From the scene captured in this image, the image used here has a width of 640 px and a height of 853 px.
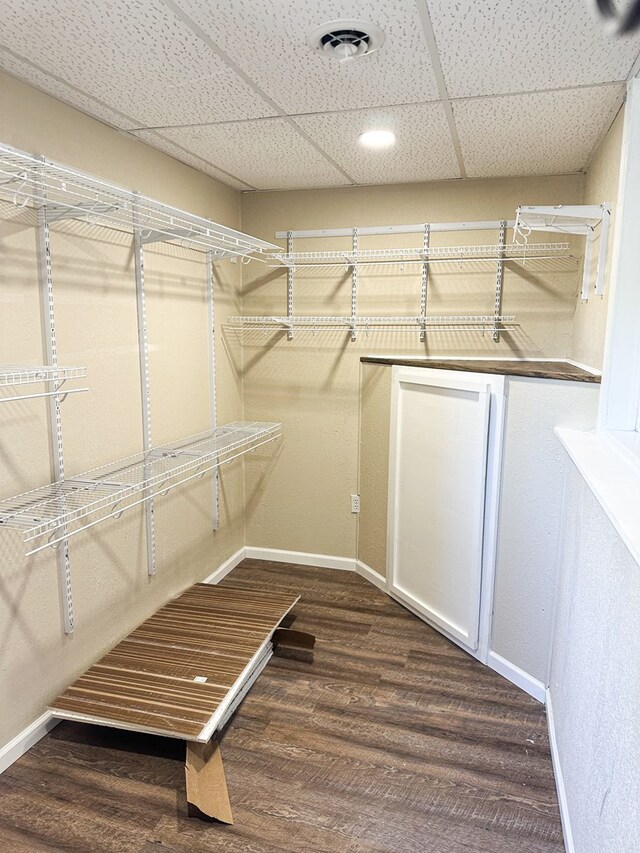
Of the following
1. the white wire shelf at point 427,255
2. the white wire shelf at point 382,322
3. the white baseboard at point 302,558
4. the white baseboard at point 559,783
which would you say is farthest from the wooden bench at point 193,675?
the white wire shelf at point 427,255

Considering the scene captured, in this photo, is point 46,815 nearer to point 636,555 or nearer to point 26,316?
point 26,316

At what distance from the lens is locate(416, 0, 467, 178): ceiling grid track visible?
4.38 ft

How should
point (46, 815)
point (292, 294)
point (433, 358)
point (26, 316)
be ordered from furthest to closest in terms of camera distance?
point (292, 294) → point (433, 358) → point (26, 316) → point (46, 815)

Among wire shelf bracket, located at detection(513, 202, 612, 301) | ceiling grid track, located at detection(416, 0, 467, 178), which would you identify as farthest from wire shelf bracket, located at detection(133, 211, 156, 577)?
wire shelf bracket, located at detection(513, 202, 612, 301)

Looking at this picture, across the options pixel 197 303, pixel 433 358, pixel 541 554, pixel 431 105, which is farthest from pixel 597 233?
pixel 197 303

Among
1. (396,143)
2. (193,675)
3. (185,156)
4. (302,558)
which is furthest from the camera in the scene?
(302,558)

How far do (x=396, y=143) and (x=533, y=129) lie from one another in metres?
0.53

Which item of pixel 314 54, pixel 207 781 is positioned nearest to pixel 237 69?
pixel 314 54

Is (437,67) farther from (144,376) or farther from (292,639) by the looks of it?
(292,639)

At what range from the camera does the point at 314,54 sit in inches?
60.7

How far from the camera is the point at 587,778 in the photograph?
1.35 m

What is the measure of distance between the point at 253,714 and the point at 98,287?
5.61ft

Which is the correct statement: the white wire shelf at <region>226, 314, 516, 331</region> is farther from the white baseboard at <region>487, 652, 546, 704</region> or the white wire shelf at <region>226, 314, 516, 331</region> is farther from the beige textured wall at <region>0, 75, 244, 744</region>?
the white baseboard at <region>487, 652, 546, 704</region>

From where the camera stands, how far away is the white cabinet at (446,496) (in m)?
2.34
